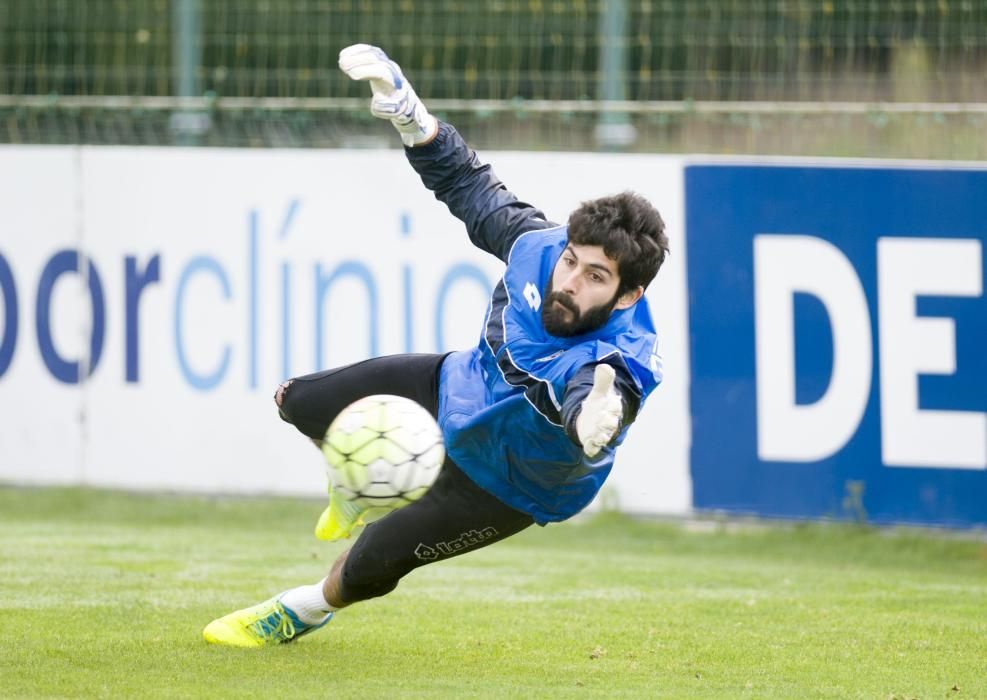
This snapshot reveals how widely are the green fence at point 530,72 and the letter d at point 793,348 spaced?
657 mm

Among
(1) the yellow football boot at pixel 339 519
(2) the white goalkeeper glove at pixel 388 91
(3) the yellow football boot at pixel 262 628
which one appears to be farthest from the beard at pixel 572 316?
(3) the yellow football boot at pixel 262 628

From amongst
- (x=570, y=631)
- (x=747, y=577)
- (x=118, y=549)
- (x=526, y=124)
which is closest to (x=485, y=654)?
(x=570, y=631)

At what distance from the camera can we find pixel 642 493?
959 cm

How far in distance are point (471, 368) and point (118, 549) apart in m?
3.48

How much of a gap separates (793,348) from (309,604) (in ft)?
12.5

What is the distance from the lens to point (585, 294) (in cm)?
554

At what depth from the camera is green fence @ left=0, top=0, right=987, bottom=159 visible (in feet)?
30.7

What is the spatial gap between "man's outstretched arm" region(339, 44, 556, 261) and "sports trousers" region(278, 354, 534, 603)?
537 millimetres

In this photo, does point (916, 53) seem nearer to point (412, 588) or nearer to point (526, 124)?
point (526, 124)

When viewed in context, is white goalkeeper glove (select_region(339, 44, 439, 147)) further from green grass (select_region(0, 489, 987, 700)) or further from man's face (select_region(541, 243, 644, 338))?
green grass (select_region(0, 489, 987, 700))

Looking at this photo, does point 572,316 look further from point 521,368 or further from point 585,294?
point 521,368

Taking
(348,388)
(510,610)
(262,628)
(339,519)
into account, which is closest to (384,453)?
(348,388)

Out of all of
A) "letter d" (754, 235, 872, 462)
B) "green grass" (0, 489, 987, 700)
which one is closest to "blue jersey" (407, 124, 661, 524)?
"green grass" (0, 489, 987, 700)

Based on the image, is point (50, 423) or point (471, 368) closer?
point (471, 368)
